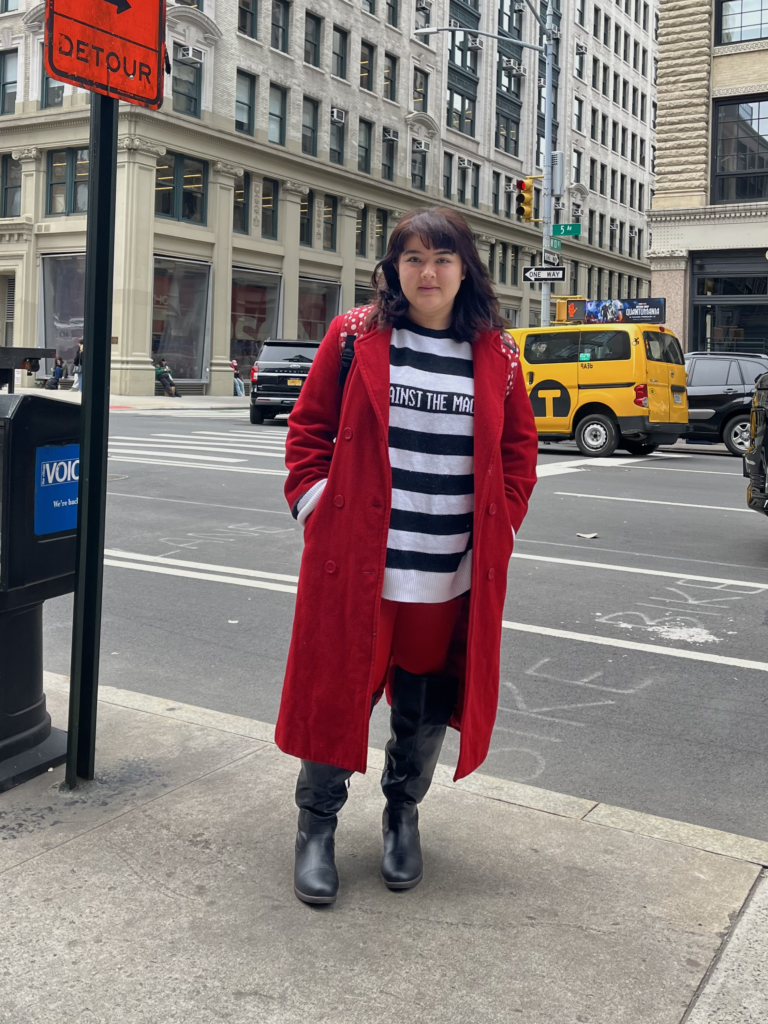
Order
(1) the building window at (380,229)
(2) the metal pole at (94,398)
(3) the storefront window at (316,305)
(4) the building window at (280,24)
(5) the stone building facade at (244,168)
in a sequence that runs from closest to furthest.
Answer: (2) the metal pole at (94,398) → (5) the stone building facade at (244,168) → (4) the building window at (280,24) → (3) the storefront window at (316,305) → (1) the building window at (380,229)

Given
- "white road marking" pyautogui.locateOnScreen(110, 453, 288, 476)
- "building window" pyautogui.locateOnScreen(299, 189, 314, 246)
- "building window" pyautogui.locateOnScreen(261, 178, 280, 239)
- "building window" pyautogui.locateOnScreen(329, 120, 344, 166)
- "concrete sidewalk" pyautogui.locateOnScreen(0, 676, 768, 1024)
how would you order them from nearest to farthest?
"concrete sidewalk" pyautogui.locateOnScreen(0, 676, 768, 1024) → "white road marking" pyautogui.locateOnScreen(110, 453, 288, 476) → "building window" pyautogui.locateOnScreen(261, 178, 280, 239) → "building window" pyautogui.locateOnScreen(299, 189, 314, 246) → "building window" pyautogui.locateOnScreen(329, 120, 344, 166)

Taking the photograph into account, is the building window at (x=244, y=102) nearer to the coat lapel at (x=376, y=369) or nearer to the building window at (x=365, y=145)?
the building window at (x=365, y=145)

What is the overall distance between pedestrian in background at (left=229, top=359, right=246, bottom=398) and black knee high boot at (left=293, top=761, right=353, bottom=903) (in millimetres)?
35316

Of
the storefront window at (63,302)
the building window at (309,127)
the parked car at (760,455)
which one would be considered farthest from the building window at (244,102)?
the parked car at (760,455)

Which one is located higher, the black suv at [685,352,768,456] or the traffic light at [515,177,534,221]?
the traffic light at [515,177,534,221]

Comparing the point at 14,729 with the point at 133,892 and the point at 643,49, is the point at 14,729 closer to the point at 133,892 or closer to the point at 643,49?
the point at 133,892

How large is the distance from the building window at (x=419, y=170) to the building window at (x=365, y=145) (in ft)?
10.7

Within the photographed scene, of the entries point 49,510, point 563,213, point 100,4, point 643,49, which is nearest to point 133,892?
point 49,510

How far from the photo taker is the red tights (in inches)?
121

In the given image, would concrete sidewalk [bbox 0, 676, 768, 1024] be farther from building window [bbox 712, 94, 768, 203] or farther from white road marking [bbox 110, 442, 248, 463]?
building window [bbox 712, 94, 768, 203]

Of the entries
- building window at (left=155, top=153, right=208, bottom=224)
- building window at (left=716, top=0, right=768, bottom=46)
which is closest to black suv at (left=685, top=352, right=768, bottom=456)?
building window at (left=716, top=0, right=768, bottom=46)

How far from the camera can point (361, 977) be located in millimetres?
2670

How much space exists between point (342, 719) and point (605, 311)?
2694cm

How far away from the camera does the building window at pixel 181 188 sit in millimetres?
35531
